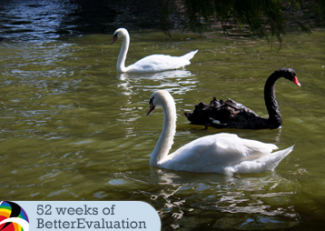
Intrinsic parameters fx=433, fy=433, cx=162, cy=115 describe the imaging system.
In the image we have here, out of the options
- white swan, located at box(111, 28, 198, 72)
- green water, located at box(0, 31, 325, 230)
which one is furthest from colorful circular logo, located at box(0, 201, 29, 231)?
white swan, located at box(111, 28, 198, 72)

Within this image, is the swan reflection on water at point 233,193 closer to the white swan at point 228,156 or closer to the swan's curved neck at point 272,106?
the white swan at point 228,156

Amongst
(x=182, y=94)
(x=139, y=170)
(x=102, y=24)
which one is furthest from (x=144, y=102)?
(x=102, y=24)

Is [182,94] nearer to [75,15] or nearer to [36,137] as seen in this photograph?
[36,137]

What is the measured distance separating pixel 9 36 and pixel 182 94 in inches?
437

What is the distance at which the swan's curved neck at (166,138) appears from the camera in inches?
220

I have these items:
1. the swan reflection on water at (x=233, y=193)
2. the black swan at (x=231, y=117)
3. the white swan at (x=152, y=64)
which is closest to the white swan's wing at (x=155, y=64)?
the white swan at (x=152, y=64)

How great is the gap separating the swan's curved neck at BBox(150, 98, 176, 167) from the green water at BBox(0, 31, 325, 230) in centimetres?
16

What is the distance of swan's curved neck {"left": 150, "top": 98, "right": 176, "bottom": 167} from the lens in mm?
5598

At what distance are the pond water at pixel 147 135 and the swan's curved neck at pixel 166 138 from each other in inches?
6.6

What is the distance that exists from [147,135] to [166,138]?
4.11 feet

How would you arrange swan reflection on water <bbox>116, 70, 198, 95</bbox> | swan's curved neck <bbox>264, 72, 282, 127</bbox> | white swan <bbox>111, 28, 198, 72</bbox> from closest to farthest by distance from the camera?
1. swan's curved neck <bbox>264, 72, 282, 127</bbox>
2. swan reflection on water <bbox>116, 70, 198, 95</bbox>
3. white swan <bbox>111, 28, 198, 72</bbox>

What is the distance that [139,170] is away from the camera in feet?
18.2

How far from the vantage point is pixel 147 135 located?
22.5 feet

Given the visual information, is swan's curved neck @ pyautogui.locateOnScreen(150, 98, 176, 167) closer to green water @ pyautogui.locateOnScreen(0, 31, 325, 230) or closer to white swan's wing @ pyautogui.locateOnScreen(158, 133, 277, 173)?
green water @ pyautogui.locateOnScreen(0, 31, 325, 230)
